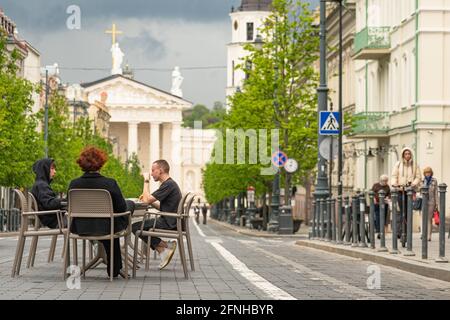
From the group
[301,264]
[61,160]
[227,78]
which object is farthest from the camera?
[227,78]

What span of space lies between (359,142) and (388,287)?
1993 inches

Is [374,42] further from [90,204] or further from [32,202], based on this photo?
[90,204]

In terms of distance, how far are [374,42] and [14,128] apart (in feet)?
48.9

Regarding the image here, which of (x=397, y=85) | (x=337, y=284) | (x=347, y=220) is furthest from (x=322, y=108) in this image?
(x=337, y=284)

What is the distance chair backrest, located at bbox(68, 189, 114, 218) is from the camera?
1574 cm

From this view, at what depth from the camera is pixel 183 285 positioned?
1535 centimetres

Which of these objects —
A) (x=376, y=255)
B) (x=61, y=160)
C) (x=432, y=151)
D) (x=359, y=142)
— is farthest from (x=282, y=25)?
(x=376, y=255)

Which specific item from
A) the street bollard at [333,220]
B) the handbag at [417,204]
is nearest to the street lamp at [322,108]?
the street bollard at [333,220]

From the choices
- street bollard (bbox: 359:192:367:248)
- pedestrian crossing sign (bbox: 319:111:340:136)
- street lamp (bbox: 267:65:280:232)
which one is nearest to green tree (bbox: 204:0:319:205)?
street lamp (bbox: 267:65:280:232)

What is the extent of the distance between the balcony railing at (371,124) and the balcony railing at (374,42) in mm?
2458

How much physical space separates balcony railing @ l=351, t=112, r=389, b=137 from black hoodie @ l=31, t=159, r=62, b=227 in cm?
4070

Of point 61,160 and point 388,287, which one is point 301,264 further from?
point 61,160

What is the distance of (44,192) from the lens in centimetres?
1733

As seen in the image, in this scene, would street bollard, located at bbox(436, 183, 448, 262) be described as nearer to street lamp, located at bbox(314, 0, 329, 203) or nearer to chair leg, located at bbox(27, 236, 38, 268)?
chair leg, located at bbox(27, 236, 38, 268)
